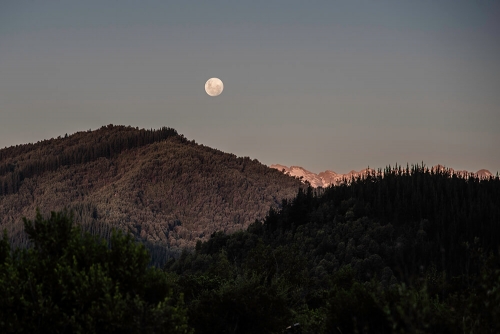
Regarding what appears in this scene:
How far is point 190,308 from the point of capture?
248 ft

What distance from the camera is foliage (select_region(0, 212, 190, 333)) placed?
45.9 m

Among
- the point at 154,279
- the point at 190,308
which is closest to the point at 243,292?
the point at 190,308

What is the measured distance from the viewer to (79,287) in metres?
47.2

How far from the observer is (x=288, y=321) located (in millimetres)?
77625

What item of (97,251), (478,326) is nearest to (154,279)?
(97,251)

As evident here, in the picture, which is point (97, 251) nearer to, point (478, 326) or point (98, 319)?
point (98, 319)

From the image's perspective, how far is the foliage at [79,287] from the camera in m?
45.9

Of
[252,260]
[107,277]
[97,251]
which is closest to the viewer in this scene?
[107,277]

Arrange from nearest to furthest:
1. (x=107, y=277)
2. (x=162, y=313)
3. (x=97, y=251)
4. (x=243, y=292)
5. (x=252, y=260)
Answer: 1. (x=162, y=313)
2. (x=107, y=277)
3. (x=97, y=251)
4. (x=243, y=292)
5. (x=252, y=260)

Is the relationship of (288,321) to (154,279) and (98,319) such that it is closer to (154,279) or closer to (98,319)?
(154,279)

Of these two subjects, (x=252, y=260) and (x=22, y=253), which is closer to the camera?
(x=22, y=253)

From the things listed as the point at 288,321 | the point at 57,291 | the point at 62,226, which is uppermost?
the point at 62,226

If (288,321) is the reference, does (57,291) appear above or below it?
above

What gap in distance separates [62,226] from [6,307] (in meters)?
7.14
